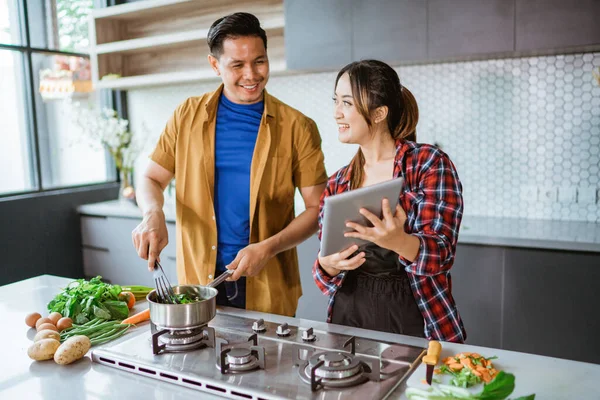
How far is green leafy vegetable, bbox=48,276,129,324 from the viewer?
157 cm

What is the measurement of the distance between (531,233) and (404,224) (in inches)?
54.7

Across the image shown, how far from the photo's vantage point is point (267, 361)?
125cm

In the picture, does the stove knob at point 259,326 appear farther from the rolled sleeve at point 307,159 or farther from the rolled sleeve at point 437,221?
the rolled sleeve at point 307,159

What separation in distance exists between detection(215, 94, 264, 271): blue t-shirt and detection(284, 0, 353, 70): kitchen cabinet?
1.17m

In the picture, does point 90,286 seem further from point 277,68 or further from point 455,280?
point 277,68

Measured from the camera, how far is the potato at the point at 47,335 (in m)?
1.39

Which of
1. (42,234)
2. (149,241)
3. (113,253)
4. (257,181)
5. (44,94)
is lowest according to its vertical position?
(113,253)

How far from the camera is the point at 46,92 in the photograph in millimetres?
3898

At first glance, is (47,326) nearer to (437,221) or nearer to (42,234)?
(437,221)

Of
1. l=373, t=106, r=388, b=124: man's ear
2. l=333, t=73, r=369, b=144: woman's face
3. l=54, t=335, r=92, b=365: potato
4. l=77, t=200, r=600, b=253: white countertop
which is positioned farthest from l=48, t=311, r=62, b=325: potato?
l=77, t=200, r=600, b=253: white countertop

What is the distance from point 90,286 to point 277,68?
6.61 feet

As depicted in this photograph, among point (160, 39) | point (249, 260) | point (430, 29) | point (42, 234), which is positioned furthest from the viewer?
point (42, 234)

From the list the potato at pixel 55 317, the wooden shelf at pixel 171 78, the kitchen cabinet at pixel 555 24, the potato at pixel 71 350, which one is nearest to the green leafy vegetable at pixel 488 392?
the potato at pixel 71 350

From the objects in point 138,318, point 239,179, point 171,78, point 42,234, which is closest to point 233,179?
point 239,179
